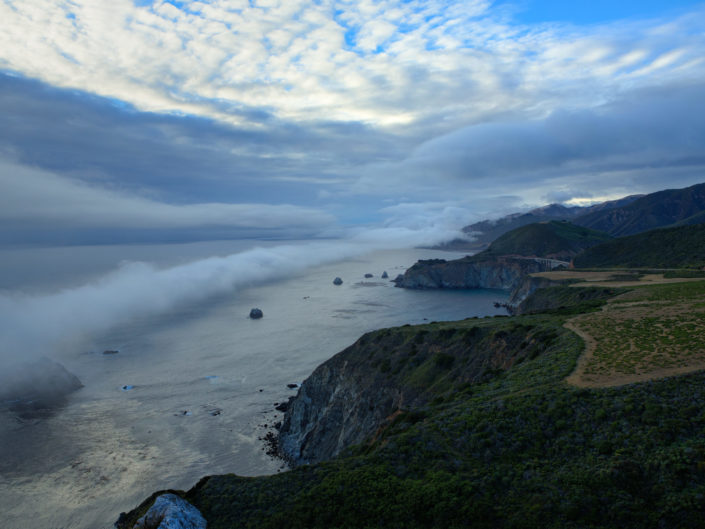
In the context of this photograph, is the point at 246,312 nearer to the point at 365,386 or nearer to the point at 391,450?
the point at 365,386

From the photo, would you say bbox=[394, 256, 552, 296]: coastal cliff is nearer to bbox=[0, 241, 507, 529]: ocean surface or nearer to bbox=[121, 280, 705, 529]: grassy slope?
bbox=[0, 241, 507, 529]: ocean surface

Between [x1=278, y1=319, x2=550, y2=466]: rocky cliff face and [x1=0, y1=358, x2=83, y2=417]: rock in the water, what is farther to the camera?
[x1=0, y1=358, x2=83, y2=417]: rock in the water

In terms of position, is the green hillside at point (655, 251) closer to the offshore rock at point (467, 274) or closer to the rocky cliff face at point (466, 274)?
the offshore rock at point (467, 274)

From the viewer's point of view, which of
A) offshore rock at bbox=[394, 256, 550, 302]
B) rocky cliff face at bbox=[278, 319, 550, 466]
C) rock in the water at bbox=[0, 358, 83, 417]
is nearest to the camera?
rocky cliff face at bbox=[278, 319, 550, 466]

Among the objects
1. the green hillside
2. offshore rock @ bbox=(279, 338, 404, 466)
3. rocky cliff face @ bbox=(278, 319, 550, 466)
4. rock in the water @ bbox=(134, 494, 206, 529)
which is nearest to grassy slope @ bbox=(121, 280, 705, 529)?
rock in the water @ bbox=(134, 494, 206, 529)

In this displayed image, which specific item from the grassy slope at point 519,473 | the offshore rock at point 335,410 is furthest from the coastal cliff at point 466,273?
the grassy slope at point 519,473

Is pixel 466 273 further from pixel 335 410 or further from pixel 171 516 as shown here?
pixel 171 516

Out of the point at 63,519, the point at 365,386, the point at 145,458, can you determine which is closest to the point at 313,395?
the point at 365,386
